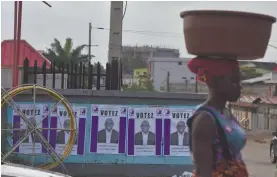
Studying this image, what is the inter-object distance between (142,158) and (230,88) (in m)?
5.88

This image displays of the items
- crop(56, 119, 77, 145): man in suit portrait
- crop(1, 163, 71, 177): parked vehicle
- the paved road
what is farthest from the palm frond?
crop(1, 163, 71, 177): parked vehicle

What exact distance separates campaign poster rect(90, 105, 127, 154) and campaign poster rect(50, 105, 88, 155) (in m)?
0.16

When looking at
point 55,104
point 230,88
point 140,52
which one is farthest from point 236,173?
point 140,52

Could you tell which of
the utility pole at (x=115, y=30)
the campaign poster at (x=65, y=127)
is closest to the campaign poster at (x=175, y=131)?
the campaign poster at (x=65, y=127)

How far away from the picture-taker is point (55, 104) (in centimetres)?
804

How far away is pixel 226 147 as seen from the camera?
2732 mm

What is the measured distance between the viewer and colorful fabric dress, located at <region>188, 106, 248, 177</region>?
2719 millimetres

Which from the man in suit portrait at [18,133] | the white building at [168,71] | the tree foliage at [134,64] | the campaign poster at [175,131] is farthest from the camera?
the tree foliage at [134,64]

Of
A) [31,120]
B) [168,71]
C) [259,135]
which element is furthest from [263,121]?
[168,71]

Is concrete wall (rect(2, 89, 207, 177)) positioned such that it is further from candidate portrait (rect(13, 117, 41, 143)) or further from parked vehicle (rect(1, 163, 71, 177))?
parked vehicle (rect(1, 163, 71, 177))

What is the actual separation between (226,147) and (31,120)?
578 centimetres

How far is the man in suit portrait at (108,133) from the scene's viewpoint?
8383 millimetres

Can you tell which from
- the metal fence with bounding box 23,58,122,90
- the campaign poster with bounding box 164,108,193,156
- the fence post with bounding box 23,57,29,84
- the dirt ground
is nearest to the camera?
the campaign poster with bounding box 164,108,193,156

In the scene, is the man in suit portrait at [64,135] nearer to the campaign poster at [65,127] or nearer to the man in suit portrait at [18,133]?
the campaign poster at [65,127]
